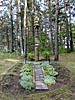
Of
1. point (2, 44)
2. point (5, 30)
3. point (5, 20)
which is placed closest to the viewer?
point (5, 20)

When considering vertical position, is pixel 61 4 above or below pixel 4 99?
above

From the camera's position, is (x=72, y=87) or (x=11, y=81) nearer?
(x=72, y=87)

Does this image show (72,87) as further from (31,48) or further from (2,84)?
(31,48)

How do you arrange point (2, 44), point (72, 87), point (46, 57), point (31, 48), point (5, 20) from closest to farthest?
point (72, 87)
point (46, 57)
point (31, 48)
point (5, 20)
point (2, 44)

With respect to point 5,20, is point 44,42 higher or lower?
lower

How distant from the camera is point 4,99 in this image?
6.15 m

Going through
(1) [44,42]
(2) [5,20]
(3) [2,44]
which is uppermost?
(2) [5,20]

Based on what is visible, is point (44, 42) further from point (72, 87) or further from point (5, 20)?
point (72, 87)

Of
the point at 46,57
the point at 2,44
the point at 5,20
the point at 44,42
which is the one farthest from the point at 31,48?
the point at 2,44

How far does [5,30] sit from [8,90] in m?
36.8

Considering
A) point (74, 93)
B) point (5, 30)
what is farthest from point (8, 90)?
point (5, 30)

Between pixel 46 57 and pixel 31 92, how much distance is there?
29.7 feet

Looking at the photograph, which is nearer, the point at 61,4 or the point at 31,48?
the point at 31,48

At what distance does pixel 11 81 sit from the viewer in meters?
→ 8.21
